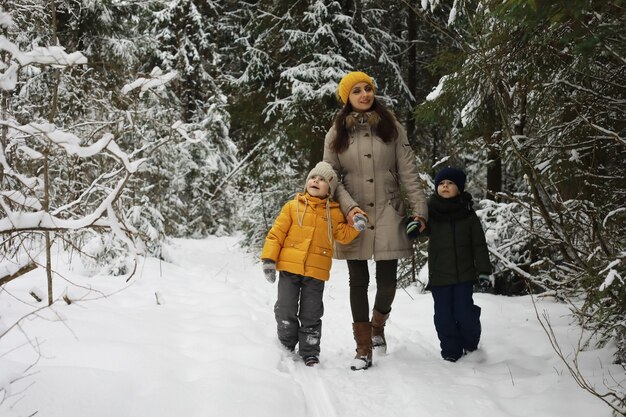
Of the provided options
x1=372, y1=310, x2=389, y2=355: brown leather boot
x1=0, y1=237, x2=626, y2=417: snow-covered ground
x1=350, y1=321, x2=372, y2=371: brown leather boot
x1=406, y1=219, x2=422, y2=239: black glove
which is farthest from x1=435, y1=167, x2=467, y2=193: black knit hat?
x1=0, y1=237, x2=626, y2=417: snow-covered ground

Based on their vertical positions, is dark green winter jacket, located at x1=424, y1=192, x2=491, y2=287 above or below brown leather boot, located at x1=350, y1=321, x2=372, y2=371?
above

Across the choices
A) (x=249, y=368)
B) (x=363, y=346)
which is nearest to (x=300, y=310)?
(x=363, y=346)

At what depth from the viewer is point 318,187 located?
3902mm

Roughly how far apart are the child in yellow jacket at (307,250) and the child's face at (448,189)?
830mm

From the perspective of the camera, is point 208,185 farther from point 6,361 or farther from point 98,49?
point 6,361

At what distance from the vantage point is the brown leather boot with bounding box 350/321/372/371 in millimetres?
3709

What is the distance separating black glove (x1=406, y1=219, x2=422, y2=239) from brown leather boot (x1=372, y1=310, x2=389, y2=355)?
813mm

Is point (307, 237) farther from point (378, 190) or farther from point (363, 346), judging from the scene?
point (363, 346)

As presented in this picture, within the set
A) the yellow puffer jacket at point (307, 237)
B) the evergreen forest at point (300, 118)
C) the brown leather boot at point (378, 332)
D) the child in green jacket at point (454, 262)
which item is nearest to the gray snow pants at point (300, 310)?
the yellow puffer jacket at point (307, 237)

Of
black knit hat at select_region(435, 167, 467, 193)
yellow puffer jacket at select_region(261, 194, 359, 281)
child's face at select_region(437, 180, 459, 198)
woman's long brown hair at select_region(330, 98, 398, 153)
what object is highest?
woman's long brown hair at select_region(330, 98, 398, 153)

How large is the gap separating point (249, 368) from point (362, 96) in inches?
92.4

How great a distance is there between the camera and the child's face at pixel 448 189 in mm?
3965

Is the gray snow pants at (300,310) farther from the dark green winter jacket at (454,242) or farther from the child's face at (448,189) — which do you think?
the child's face at (448,189)

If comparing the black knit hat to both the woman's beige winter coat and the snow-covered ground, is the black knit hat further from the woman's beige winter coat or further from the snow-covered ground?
the snow-covered ground
